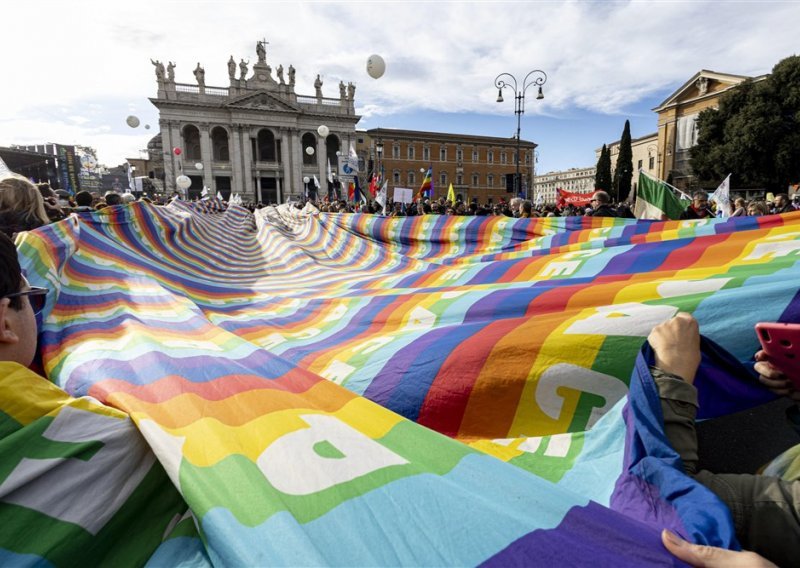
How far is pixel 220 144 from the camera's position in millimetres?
52531

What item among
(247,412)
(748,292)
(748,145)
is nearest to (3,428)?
(247,412)

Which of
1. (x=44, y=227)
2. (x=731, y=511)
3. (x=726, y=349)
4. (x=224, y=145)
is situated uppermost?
(x=224, y=145)

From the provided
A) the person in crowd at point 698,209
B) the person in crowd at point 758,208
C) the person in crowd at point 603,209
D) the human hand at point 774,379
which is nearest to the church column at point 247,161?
the person in crowd at point 698,209

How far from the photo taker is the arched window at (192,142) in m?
49.6

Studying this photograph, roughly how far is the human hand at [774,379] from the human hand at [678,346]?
9.0 inches

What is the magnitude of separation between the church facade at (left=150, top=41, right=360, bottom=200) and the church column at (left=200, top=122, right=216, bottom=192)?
109mm

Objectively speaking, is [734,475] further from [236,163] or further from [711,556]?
[236,163]

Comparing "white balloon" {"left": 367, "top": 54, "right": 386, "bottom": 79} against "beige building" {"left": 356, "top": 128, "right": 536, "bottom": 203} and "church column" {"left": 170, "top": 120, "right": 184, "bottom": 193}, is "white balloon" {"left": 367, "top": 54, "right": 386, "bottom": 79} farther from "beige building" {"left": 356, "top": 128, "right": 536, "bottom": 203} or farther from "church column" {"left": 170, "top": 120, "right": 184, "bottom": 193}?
"beige building" {"left": 356, "top": 128, "right": 536, "bottom": 203}

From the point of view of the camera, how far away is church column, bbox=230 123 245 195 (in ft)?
162

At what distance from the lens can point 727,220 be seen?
3.18 metres

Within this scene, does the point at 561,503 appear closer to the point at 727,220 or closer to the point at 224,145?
the point at 727,220

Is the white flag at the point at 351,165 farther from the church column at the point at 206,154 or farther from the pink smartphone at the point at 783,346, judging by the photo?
the church column at the point at 206,154

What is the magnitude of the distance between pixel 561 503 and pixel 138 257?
4.42 meters

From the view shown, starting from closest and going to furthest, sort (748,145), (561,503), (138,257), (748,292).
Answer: (561,503), (748,292), (138,257), (748,145)
